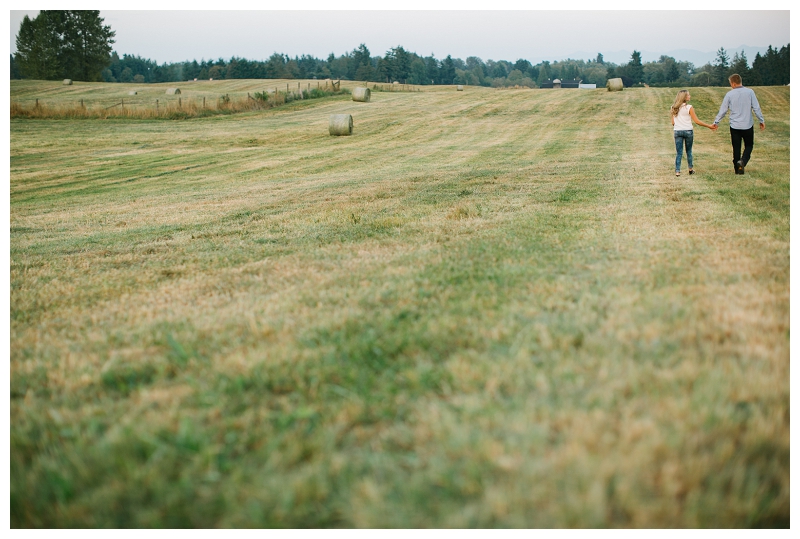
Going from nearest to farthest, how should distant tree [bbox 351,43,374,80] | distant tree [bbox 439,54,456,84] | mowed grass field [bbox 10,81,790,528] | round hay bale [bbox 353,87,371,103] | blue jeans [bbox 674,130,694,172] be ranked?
1. mowed grass field [bbox 10,81,790,528]
2. blue jeans [bbox 674,130,694,172]
3. round hay bale [bbox 353,87,371,103]
4. distant tree [bbox 351,43,374,80]
5. distant tree [bbox 439,54,456,84]

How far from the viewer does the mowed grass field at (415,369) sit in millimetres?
1951

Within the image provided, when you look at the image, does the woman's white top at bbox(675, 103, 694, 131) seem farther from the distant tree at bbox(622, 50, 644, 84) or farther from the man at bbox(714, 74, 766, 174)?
the distant tree at bbox(622, 50, 644, 84)

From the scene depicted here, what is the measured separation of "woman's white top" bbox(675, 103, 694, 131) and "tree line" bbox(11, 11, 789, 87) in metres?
8.63

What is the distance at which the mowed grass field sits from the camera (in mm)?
1951

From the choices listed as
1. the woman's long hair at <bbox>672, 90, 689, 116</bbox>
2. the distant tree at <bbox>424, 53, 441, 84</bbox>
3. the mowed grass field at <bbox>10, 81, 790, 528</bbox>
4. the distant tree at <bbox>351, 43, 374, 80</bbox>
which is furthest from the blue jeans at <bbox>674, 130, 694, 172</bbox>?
the distant tree at <bbox>424, 53, 441, 84</bbox>

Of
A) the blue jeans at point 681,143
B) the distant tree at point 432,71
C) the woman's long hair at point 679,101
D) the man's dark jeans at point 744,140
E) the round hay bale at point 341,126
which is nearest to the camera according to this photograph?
the man's dark jeans at point 744,140

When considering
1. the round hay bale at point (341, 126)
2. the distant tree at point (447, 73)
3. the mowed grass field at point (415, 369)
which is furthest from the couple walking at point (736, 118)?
the distant tree at point (447, 73)

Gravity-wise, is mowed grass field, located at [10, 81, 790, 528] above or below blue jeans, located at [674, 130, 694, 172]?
below

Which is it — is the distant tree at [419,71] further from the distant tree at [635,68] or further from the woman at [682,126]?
the woman at [682,126]

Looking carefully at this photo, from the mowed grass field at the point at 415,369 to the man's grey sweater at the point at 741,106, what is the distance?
293 centimetres

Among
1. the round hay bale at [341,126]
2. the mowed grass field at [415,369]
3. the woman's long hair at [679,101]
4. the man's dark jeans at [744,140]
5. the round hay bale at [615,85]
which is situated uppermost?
the round hay bale at [615,85]

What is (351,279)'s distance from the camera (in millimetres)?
4758

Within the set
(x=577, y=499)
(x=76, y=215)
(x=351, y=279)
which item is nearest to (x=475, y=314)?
(x=351, y=279)

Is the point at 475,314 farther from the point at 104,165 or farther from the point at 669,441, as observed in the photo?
the point at 104,165
